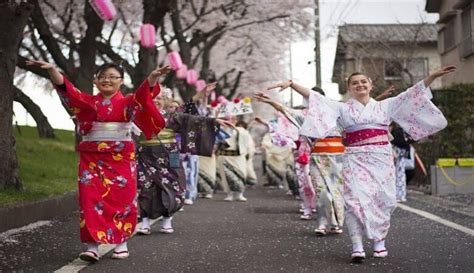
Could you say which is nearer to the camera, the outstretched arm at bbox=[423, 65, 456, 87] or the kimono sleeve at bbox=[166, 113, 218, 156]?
the outstretched arm at bbox=[423, 65, 456, 87]

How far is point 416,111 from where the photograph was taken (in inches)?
257

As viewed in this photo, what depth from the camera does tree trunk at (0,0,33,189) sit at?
933cm

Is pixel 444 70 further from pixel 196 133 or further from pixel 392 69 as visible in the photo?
pixel 392 69

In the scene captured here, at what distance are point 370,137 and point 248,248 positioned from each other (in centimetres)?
149

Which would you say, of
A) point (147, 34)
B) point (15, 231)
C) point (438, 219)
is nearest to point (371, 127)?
point (438, 219)

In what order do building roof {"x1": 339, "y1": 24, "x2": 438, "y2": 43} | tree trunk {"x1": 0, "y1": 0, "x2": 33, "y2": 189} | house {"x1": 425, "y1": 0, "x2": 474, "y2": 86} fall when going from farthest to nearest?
building roof {"x1": 339, "y1": 24, "x2": 438, "y2": 43} → house {"x1": 425, "y1": 0, "x2": 474, "y2": 86} → tree trunk {"x1": 0, "y1": 0, "x2": 33, "y2": 189}

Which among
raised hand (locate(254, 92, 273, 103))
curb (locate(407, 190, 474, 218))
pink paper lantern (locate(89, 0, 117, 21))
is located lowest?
curb (locate(407, 190, 474, 218))

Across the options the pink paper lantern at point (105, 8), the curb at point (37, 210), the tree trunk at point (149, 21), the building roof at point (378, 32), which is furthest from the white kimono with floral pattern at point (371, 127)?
the building roof at point (378, 32)

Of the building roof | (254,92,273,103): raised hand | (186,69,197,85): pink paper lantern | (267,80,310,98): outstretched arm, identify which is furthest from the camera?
the building roof

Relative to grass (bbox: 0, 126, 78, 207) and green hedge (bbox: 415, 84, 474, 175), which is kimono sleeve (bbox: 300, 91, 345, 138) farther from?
green hedge (bbox: 415, 84, 474, 175)

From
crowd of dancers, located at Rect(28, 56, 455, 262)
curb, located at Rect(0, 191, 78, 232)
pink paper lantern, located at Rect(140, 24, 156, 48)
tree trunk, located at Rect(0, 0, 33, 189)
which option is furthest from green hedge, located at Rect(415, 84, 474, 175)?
tree trunk, located at Rect(0, 0, 33, 189)

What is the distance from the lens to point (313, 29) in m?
26.0

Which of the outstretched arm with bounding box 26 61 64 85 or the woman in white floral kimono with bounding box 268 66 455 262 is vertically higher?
the outstretched arm with bounding box 26 61 64 85

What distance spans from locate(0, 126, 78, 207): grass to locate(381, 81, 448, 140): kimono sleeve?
438 centimetres
